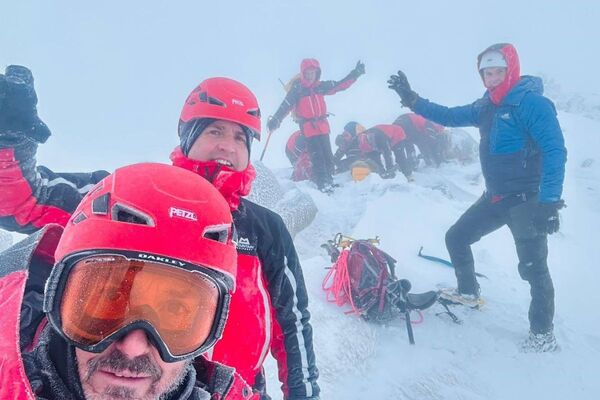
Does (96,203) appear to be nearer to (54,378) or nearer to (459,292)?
(54,378)

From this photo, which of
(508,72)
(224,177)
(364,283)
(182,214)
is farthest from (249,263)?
(508,72)

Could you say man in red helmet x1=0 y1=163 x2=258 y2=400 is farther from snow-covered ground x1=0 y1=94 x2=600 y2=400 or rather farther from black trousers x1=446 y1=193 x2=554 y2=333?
black trousers x1=446 y1=193 x2=554 y2=333

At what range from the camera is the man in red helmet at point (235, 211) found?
2254 millimetres

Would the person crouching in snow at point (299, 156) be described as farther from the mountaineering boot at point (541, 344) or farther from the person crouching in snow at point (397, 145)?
the mountaineering boot at point (541, 344)

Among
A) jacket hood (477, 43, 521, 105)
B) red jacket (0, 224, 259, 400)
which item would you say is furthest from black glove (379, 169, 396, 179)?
red jacket (0, 224, 259, 400)

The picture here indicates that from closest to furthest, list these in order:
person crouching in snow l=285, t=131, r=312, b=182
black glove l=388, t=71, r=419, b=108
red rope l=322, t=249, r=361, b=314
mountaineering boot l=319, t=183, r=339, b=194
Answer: red rope l=322, t=249, r=361, b=314 → black glove l=388, t=71, r=419, b=108 → mountaineering boot l=319, t=183, r=339, b=194 → person crouching in snow l=285, t=131, r=312, b=182

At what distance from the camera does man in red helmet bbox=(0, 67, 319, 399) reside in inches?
88.7

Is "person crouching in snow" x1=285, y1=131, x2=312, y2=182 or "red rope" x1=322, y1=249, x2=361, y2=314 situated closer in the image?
"red rope" x1=322, y1=249, x2=361, y2=314

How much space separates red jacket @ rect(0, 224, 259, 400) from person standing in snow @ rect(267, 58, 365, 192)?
8.93m

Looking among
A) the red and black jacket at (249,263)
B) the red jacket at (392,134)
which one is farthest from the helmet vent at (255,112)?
the red jacket at (392,134)

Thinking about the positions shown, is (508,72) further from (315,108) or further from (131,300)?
(315,108)

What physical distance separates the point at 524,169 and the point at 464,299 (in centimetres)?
188

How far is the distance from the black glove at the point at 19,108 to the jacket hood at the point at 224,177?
0.91 metres

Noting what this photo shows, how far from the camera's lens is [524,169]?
179 inches
